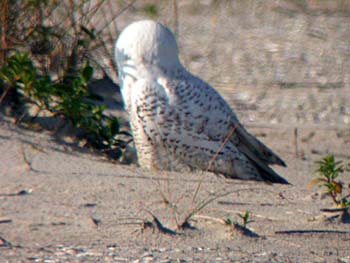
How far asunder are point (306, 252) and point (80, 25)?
2954 millimetres

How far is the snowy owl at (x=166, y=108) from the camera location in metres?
5.50

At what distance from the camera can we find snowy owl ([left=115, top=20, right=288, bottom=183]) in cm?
550

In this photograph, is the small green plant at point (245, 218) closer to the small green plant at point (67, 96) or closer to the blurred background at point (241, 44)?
the small green plant at point (67, 96)

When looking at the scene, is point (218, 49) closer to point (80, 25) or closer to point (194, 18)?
point (194, 18)

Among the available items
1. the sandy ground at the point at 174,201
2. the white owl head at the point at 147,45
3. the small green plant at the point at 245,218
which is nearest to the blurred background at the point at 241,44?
the sandy ground at the point at 174,201

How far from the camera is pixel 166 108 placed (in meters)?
5.49

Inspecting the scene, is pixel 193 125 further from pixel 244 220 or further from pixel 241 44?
pixel 241 44

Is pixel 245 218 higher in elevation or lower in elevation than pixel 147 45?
lower

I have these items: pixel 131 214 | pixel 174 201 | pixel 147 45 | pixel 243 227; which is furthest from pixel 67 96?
pixel 243 227

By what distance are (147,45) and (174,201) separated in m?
1.48

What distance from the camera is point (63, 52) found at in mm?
6148

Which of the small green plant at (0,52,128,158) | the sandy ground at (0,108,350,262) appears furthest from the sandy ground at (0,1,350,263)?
the small green plant at (0,52,128,158)

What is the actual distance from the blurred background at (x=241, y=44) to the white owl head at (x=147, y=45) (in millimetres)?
493

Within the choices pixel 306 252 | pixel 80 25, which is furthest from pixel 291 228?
pixel 80 25
